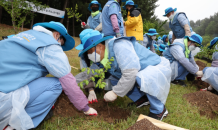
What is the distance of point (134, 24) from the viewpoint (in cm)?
385

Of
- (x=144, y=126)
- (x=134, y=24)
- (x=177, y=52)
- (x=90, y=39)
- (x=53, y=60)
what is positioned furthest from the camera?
(x=134, y=24)

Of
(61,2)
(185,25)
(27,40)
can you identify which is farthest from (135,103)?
(61,2)

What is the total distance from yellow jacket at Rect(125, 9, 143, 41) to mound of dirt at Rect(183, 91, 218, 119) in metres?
2.08

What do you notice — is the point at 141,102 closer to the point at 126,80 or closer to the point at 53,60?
the point at 126,80

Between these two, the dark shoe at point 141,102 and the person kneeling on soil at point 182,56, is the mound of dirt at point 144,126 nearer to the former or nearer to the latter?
the dark shoe at point 141,102

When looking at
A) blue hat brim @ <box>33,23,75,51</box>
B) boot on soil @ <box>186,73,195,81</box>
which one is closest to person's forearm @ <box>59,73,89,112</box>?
blue hat brim @ <box>33,23,75,51</box>

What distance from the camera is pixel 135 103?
2268mm

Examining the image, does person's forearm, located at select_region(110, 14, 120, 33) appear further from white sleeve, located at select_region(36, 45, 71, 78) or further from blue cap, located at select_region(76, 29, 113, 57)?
white sleeve, located at select_region(36, 45, 71, 78)

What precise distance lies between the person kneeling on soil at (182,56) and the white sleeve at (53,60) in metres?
2.70

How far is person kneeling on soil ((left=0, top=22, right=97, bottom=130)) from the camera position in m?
1.29

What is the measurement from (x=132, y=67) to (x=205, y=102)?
1671 millimetres

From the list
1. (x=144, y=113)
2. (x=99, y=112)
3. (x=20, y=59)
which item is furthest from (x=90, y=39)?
(x=144, y=113)

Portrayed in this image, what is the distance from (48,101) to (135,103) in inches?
51.5

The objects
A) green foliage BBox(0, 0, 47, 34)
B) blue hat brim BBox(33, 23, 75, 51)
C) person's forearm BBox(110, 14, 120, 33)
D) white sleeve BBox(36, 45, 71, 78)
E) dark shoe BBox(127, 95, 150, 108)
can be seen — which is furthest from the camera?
green foliage BBox(0, 0, 47, 34)
